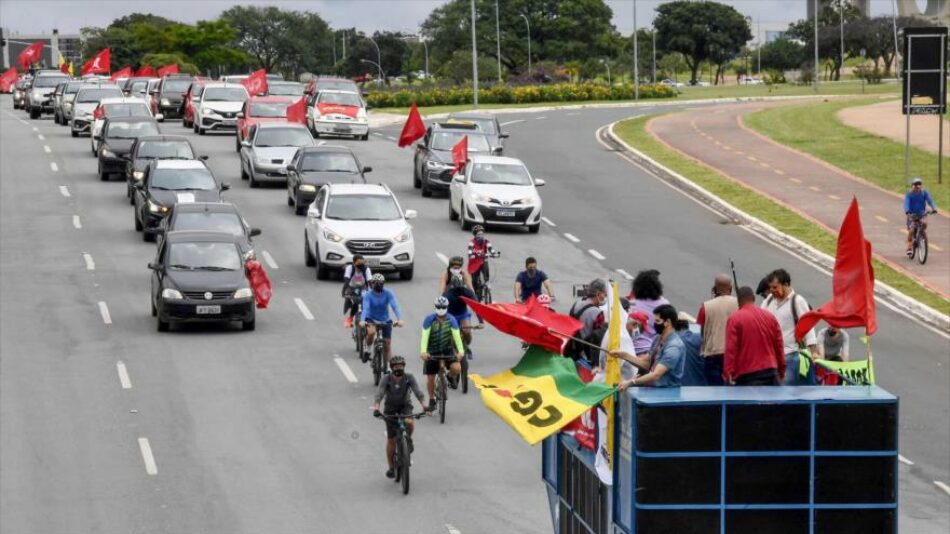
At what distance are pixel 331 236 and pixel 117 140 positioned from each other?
16.8 m

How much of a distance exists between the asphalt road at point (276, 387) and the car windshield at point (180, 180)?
156cm

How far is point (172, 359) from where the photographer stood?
28703 millimetres

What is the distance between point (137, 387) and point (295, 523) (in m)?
7.44

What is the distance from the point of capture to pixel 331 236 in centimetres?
3478

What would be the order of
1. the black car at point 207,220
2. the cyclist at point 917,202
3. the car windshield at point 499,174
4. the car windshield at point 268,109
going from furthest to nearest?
the car windshield at point 268,109, the car windshield at point 499,174, the cyclist at point 917,202, the black car at point 207,220

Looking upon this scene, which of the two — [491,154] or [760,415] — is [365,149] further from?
[760,415]

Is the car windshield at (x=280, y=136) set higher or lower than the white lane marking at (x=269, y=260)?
higher

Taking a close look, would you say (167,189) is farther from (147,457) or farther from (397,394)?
(397,394)

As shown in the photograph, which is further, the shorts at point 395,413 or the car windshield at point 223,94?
the car windshield at point 223,94

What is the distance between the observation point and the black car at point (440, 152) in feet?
154

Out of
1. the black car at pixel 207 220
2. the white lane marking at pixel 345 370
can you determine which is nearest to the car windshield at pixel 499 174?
the black car at pixel 207 220

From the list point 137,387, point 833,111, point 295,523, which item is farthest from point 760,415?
point 833,111

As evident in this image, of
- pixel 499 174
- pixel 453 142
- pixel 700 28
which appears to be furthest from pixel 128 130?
pixel 700 28

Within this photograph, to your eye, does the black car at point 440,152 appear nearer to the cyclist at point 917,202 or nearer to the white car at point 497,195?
the white car at point 497,195
